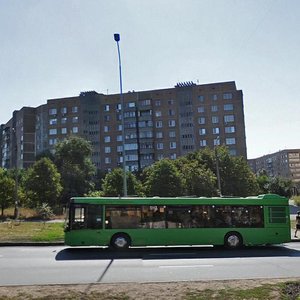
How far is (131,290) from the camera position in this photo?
27.6 ft

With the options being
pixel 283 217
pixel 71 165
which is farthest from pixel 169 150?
pixel 283 217

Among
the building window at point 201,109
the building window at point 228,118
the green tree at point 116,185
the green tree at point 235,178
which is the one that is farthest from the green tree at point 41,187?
the building window at point 228,118

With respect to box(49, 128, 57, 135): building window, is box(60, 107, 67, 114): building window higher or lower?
higher

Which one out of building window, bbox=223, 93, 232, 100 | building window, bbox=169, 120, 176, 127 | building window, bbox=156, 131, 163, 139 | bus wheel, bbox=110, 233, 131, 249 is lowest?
bus wheel, bbox=110, 233, 131, 249

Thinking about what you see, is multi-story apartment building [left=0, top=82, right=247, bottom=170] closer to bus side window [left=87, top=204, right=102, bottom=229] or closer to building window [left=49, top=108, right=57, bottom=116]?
building window [left=49, top=108, right=57, bottom=116]

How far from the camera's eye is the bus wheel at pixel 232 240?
1792 cm

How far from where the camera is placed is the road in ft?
35.1

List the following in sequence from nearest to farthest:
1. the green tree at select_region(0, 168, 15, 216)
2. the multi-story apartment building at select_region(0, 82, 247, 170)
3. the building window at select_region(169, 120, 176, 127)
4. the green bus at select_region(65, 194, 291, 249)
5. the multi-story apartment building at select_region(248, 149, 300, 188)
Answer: the green bus at select_region(65, 194, 291, 249)
the green tree at select_region(0, 168, 15, 216)
the multi-story apartment building at select_region(0, 82, 247, 170)
the building window at select_region(169, 120, 176, 127)
the multi-story apartment building at select_region(248, 149, 300, 188)

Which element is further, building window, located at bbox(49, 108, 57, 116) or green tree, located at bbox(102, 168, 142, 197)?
building window, located at bbox(49, 108, 57, 116)

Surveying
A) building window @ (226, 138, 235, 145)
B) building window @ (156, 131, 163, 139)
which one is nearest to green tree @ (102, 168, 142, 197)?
building window @ (156, 131, 163, 139)

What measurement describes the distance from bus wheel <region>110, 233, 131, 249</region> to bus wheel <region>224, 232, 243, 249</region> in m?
4.49

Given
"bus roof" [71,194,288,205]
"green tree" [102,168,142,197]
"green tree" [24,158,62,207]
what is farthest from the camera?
"green tree" [102,168,142,197]

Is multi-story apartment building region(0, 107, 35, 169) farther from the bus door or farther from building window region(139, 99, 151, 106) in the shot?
the bus door

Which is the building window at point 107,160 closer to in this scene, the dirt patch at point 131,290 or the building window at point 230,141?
the building window at point 230,141
